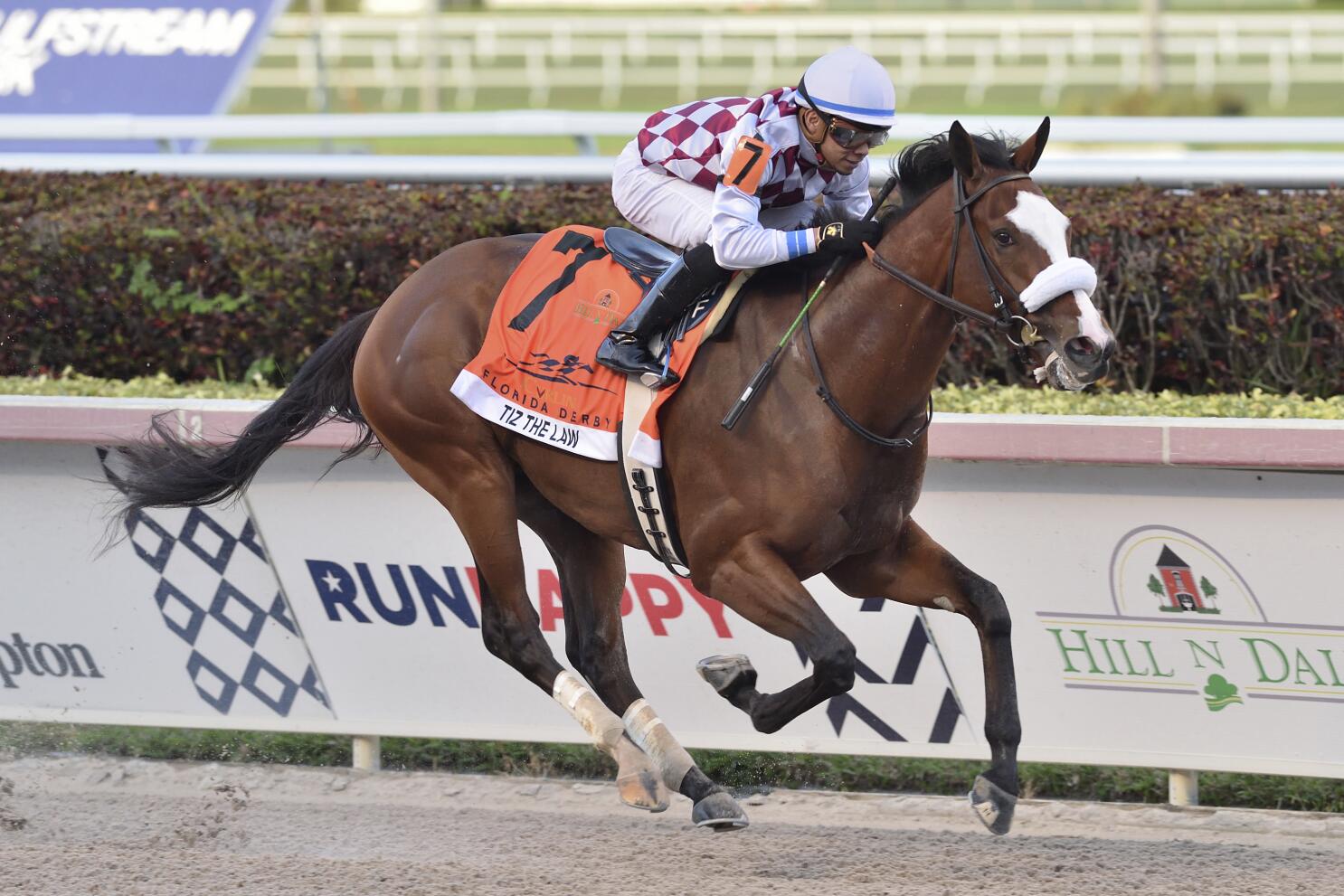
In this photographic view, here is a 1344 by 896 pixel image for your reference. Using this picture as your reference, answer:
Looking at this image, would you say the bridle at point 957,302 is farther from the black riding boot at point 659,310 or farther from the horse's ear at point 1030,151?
the black riding boot at point 659,310

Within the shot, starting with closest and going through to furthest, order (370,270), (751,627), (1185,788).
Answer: (1185,788)
(751,627)
(370,270)

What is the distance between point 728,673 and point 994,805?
0.68 m

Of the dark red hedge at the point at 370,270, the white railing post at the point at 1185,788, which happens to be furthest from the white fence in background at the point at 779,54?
the white railing post at the point at 1185,788

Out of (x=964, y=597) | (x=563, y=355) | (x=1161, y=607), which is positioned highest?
(x=563, y=355)

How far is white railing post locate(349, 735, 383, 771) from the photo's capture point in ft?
17.4

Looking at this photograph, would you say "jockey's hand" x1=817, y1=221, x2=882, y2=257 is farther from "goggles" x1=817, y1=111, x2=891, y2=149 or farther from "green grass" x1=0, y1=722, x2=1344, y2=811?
"green grass" x1=0, y1=722, x2=1344, y2=811

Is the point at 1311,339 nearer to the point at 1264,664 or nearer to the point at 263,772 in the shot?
the point at 1264,664

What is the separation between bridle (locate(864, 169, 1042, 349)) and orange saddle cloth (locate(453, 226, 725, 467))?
23.7 inches

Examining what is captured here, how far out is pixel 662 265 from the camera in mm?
4211

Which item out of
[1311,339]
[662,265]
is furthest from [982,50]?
[662,265]

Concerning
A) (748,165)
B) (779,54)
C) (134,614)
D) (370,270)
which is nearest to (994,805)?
(748,165)

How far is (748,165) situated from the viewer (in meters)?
3.82

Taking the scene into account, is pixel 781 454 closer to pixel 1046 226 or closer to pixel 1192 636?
pixel 1046 226

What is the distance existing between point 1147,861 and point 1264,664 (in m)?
0.67
